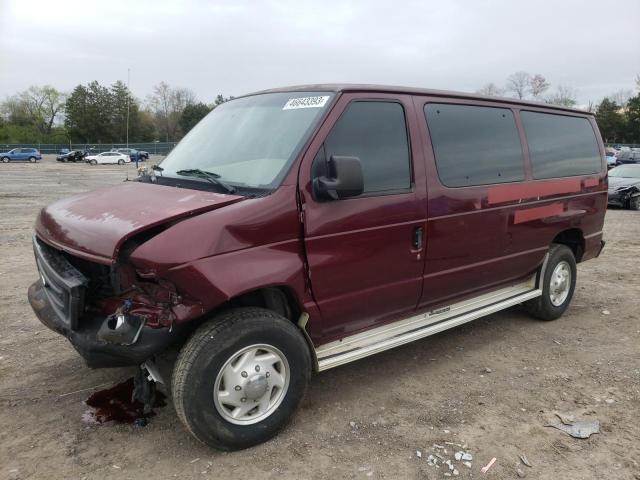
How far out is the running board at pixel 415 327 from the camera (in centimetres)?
347

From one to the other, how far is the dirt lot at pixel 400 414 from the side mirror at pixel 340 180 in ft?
4.97

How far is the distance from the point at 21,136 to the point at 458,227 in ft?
286

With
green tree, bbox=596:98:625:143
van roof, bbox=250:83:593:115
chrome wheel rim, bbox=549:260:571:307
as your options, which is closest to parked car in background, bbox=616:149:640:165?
chrome wheel rim, bbox=549:260:571:307

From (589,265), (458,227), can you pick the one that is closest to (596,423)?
(458,227)

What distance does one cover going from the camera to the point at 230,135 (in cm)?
374

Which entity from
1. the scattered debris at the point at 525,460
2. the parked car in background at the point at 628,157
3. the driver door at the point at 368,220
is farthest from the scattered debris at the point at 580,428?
the parked car in background at the point at 628,157

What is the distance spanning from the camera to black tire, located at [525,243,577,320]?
5160 mm

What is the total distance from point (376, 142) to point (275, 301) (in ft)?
4.22

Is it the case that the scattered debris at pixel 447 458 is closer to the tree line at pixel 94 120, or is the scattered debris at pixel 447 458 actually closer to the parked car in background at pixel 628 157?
the parked car in background at pixel 628 157

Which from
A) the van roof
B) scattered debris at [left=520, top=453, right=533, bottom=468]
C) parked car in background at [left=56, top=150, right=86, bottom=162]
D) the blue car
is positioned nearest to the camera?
scattered debris at [left=520, top=453, right=533, bottom=468]

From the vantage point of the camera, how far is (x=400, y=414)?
11.5 feet

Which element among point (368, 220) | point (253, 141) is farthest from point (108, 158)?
point (368, 220)

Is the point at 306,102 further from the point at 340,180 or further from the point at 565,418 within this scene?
the point at 565,418

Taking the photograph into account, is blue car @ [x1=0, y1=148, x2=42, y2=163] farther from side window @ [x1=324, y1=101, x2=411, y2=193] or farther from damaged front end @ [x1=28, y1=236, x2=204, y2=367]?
side window @ [x1=324, y1=101, x2=411, y2=193]
